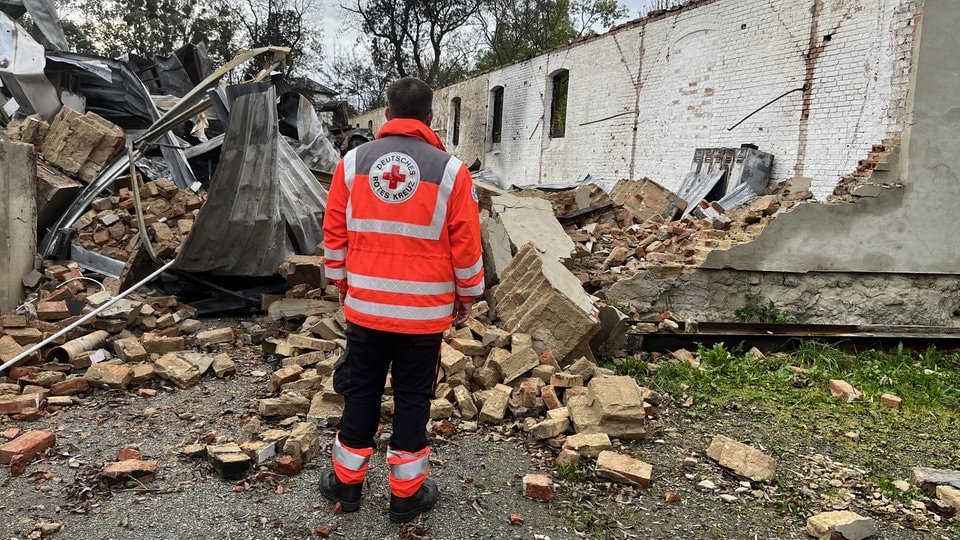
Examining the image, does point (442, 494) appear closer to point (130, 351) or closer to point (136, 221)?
point (130, 351)

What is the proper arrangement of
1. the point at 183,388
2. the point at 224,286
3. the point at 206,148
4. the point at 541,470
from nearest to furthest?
the point at 541,470 → the point at 183,388 → the point at 224,286 → the point at 206,148

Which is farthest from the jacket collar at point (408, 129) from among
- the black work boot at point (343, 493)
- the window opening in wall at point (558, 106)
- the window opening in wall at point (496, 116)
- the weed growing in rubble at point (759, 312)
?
the window opening in wall at point (496, 116)

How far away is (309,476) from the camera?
3023 mm

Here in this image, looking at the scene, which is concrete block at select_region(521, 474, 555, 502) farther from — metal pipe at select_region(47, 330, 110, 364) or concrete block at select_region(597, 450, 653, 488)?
metal pipe at select_region(47, 330, 110, 364)

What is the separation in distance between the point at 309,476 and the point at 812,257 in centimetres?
543

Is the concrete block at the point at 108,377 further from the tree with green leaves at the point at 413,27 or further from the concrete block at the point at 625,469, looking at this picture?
the tree with green leaves at the point at 413,27

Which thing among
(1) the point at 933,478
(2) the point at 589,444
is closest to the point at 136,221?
(2) the point at 589,444

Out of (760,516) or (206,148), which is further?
(206,148)

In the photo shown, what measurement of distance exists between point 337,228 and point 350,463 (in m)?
1.04

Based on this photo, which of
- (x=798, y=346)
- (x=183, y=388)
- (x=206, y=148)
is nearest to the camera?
(x=183, y=388)

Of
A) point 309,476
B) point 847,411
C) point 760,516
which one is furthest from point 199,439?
point 847,411

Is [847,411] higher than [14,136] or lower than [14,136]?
lower

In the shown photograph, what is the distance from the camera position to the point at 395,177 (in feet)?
8.38

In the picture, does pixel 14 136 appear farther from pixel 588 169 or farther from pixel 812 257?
pixel 588 169
